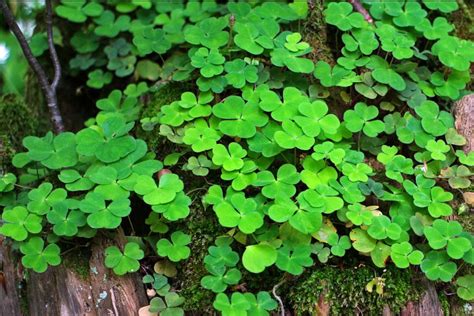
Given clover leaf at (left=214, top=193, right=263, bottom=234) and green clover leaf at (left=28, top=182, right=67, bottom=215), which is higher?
clover leaf at (left=214, top=193, right=263, bottom=234)

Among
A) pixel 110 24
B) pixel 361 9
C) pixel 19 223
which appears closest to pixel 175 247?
pixel 19 223

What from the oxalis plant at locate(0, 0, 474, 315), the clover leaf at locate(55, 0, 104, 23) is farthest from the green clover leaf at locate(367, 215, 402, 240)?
the clover leaf at locate(55, 0, 104, 23)

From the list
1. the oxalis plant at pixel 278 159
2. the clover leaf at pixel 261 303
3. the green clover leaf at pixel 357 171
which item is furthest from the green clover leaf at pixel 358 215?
the clover leaf at pixel 261 303

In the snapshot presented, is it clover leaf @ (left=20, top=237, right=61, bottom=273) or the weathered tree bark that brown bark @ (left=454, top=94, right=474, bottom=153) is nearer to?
the weathered tree bark

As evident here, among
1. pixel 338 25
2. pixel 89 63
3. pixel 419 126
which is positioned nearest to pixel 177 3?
pixel 89 63

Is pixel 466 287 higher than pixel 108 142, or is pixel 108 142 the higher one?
pixel 108 142

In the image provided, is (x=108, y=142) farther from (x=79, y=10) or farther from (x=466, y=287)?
(x=466, y=287)
